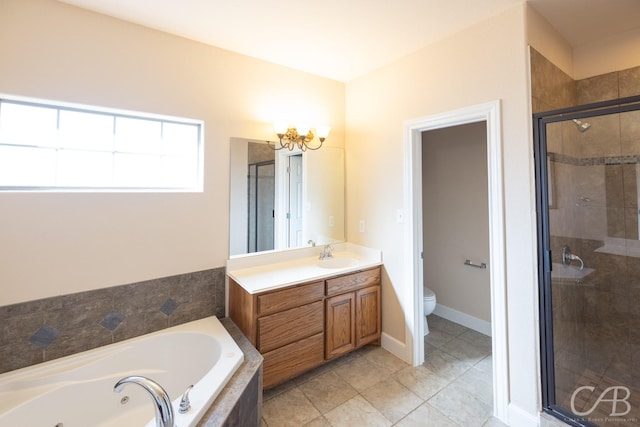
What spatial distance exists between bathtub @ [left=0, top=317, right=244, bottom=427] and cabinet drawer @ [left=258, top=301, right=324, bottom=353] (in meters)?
0.22

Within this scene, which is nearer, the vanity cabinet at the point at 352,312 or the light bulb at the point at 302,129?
the vanity cabinet at the point at 352,312

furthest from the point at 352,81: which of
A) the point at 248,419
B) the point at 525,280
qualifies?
the point at 248,419

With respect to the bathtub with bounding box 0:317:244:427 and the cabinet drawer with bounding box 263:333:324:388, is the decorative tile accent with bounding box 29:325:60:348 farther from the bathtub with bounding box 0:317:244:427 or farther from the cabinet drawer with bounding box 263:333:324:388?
the cabinet drawer with bounding box 263:333:324:388

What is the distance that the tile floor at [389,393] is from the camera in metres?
1.83

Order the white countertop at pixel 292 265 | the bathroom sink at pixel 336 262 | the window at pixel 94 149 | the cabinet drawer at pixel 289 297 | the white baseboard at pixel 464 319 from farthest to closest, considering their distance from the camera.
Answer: the white baseboard at pixel 464 319 → the bathroom sink at pixel 336 262 → the white countertop at pixel 292 265 → the cabinet drawer at pixel 289 297 → the window at pixel 94 149

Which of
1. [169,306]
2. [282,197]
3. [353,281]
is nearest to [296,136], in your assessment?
[282,197]

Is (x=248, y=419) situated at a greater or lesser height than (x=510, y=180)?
lesser

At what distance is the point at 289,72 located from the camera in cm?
265

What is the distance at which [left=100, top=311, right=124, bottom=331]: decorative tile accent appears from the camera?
1846 mm

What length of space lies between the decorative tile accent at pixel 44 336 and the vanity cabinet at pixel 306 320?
1.05 meters

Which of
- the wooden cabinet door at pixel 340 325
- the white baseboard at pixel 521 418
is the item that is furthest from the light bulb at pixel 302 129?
the white baseboard at pixel 521 418

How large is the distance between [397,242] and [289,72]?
1865mm

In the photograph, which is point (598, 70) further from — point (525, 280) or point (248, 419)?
point (248, 419)

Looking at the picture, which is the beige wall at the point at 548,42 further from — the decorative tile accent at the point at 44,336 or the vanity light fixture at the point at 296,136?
the decorative tile accent at the point at 44,336
